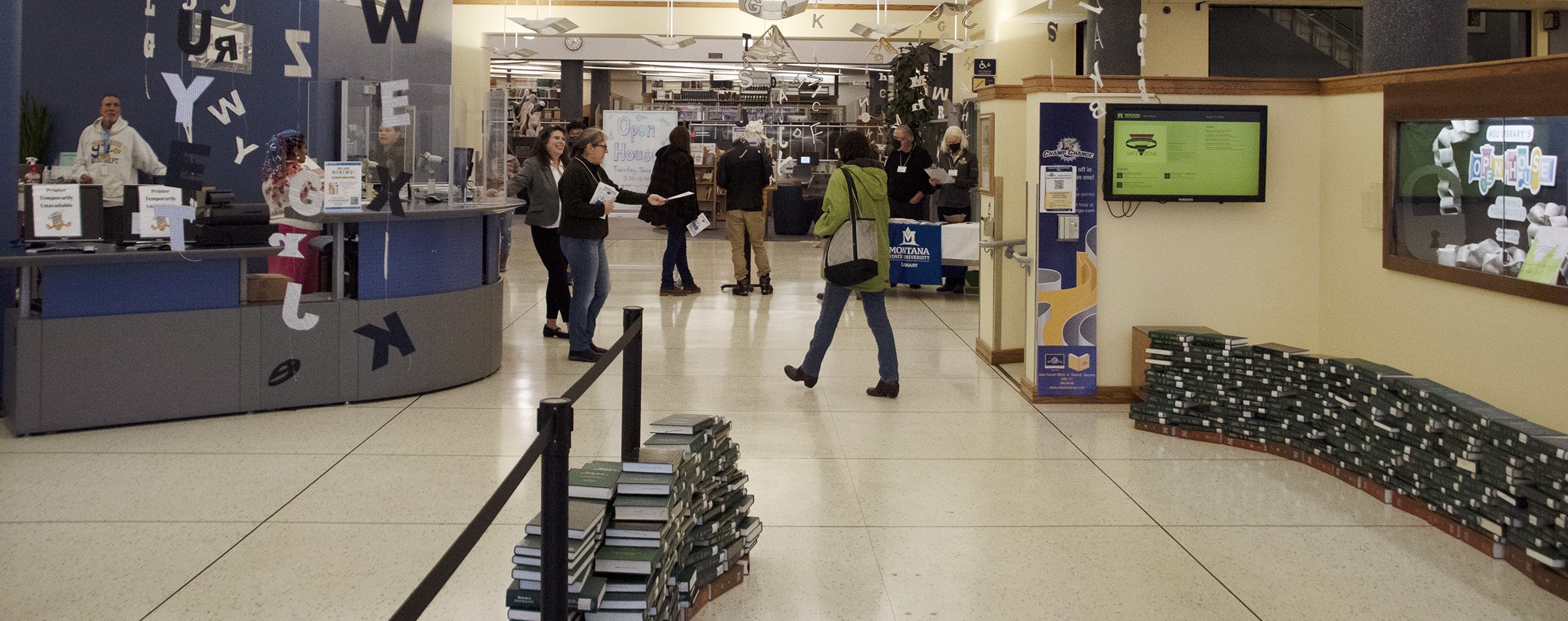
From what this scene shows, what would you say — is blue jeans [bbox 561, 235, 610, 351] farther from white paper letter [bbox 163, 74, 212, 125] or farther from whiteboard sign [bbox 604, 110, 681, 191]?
whiteboard sign [bbox 604, 110, 681, 191]

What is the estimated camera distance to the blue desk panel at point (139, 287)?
18.3 ft

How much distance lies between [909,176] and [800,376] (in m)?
5.14

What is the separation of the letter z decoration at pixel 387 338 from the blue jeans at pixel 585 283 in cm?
117

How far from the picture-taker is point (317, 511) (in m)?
4.49

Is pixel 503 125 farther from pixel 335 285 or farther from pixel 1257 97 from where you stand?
pixel 1257 97

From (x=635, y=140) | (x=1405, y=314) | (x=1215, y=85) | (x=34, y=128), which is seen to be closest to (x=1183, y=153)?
(x=1215, y=85)

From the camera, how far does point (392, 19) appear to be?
6.90m

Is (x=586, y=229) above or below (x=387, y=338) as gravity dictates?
above

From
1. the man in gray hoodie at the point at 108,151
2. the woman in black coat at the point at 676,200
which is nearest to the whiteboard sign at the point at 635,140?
the woman in black coat at the point at 676,200

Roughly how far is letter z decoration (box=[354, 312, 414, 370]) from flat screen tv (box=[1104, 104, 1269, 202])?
3.71 m

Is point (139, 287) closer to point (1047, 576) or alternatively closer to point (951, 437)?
point (951, 437)

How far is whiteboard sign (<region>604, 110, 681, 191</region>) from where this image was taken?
18.1 meters

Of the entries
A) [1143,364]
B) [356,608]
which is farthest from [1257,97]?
[356,608]

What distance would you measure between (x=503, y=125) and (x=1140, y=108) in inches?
150
